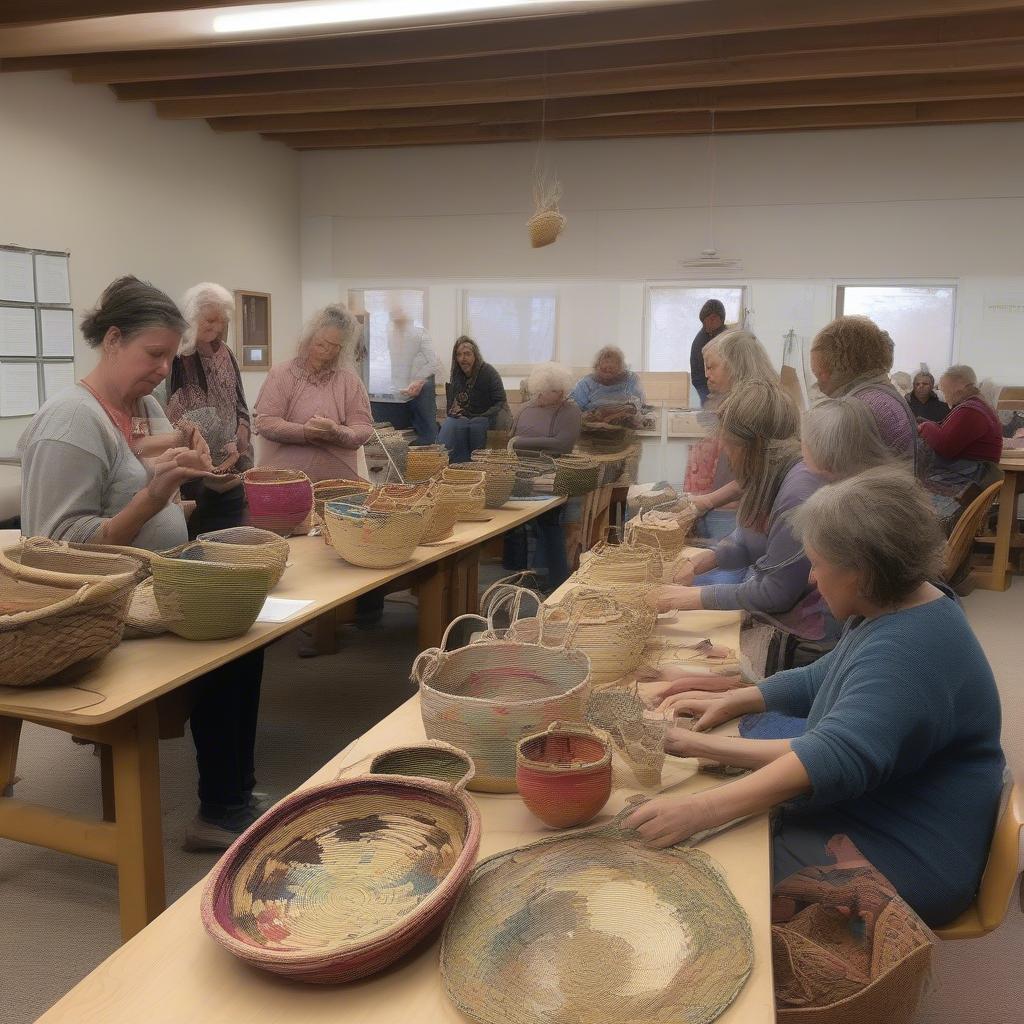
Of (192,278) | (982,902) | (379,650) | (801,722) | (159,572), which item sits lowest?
(379,650)

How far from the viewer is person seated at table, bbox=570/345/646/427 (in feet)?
23.1

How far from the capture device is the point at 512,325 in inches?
323

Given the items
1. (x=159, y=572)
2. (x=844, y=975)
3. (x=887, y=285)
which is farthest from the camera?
(x=887, y=285)

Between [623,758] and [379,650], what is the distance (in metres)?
3.32

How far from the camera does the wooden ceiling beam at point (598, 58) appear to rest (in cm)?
514

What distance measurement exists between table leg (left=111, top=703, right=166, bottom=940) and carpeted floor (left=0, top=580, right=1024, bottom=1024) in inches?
14.7

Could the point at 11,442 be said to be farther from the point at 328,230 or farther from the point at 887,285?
the point at 887,285

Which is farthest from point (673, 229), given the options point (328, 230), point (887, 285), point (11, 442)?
point (11, 442)

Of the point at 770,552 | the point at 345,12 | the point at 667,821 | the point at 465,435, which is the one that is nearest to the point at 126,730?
the point at 667,821

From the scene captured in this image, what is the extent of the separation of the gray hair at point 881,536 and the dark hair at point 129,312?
176 centimetres

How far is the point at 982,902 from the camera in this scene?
1587 mm

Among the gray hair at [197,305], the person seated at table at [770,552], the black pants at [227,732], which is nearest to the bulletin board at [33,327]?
the gray hair at [197,305]

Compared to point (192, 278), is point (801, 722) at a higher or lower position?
lower

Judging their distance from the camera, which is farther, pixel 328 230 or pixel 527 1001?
pixel 328 230
